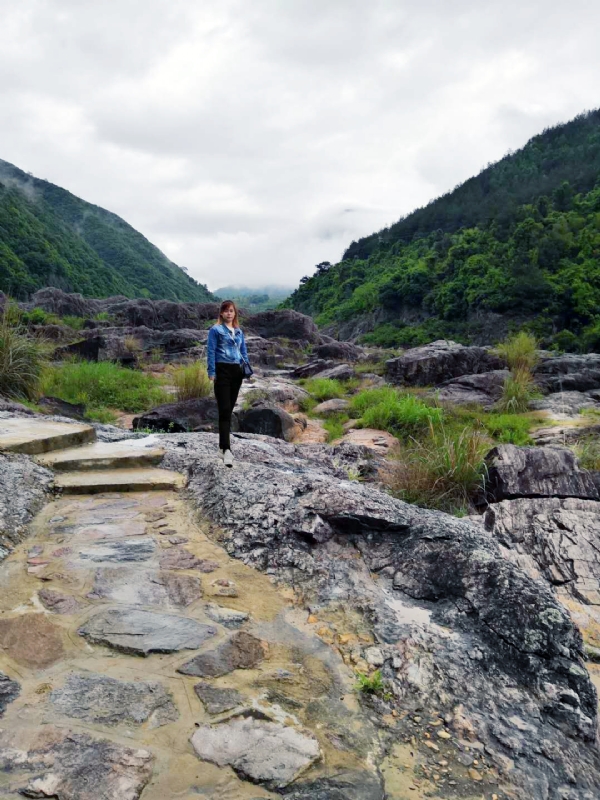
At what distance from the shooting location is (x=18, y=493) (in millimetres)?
3133

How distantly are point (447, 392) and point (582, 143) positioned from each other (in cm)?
5316

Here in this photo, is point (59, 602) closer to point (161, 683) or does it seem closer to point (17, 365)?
point (161, 683)

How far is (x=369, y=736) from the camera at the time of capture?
157cm

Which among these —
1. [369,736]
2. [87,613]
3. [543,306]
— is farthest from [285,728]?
[543,306]

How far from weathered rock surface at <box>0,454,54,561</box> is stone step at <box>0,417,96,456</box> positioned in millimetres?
145

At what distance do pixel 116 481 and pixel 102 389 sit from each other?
6.42 meters

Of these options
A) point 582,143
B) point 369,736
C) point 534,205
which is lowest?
point 369,736

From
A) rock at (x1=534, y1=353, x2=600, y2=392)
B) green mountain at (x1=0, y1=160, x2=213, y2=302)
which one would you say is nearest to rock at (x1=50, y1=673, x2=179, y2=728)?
rock at (x1=534, y1=353, x2=600, y2=392)

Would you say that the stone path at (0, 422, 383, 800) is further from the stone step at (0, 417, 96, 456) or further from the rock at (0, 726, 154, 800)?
the stone step at (0, 417, 96, 456)

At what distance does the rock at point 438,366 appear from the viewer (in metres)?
13.7

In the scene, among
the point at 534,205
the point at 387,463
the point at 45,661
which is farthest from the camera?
the point at 534,205

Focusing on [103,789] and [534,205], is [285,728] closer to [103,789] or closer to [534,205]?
[103,789]

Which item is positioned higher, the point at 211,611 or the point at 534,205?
the point at 534,205

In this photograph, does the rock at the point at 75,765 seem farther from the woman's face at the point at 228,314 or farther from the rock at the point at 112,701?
the woman's face at the point at 228,314
